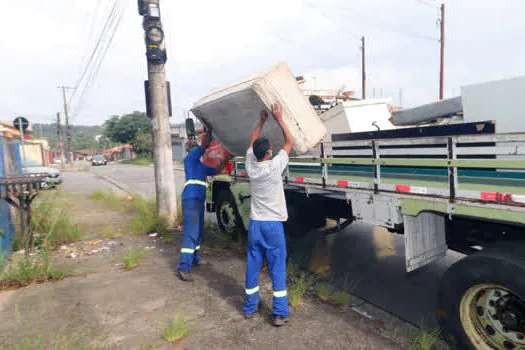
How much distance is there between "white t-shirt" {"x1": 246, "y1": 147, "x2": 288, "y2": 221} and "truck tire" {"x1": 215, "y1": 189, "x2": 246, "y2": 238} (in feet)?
7.98

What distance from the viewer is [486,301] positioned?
252 cm

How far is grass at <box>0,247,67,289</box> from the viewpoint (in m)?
4.07

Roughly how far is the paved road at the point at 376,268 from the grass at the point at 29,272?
3.40 meters

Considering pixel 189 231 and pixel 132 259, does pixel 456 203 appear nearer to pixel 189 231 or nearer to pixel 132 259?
pixel 189 231

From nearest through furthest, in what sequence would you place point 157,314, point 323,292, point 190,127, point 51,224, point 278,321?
point 278,321, point 157,314, point 323,292, point 190,127, point 51,224

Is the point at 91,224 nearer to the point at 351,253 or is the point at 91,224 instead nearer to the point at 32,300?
the point at 32,300

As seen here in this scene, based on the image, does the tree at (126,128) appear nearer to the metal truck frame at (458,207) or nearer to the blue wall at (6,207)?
the blue wall at (6,207)

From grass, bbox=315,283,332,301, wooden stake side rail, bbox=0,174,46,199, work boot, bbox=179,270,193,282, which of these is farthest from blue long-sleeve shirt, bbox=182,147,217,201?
wooden stake side rail, bbox=0,174,46,199

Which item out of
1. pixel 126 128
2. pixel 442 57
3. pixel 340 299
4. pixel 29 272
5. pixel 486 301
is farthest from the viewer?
pixel 126 128

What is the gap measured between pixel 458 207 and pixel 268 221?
164 cm

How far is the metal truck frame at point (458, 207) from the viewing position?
2.38 m

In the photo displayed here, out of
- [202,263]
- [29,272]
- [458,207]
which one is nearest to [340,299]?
[458,207]

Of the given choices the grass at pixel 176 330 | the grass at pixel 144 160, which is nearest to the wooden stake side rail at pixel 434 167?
the grass at pixel 176 330

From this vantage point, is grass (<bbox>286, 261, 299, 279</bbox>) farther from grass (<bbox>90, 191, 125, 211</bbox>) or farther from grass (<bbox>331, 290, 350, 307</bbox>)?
grass (<bbox>90, 191, 125, 211</bbox>)
